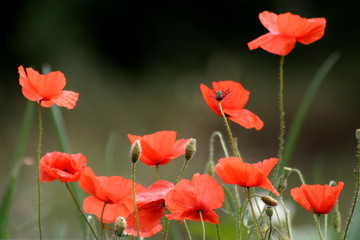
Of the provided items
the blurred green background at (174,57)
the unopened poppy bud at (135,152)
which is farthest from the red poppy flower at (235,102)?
the blurred green background at (174,57)

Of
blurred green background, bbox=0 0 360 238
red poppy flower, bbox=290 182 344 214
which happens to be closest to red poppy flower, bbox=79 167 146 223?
red poppy flower, bbox=290 182 344 214

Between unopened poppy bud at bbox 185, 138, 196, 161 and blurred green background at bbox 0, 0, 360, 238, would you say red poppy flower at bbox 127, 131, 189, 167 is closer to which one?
unopened poppy bud at bbox 185, 138, 196, 161

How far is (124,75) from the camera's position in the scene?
462cm

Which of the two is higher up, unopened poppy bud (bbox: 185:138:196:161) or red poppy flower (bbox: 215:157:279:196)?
unopened poppy bud (bbox: 185:138:196:161)

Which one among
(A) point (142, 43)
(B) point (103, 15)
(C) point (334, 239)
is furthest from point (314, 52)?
(C) point (334, 239)

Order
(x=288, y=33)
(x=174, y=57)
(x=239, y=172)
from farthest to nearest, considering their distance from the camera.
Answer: (x=174, y=57) → (x=288, y=33) → (x=239, y=172)

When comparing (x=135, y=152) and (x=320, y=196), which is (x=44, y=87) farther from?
(x=320, y=196)

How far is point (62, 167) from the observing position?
0.52 meters

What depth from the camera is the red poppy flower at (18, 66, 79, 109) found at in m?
0.51

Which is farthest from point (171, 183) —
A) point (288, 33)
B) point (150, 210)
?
point (288, 33)

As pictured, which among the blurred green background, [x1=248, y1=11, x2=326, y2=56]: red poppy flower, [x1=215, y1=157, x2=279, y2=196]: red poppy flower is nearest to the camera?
[x1=215, y1=157, x2=279, y2=196]: red poppy flower

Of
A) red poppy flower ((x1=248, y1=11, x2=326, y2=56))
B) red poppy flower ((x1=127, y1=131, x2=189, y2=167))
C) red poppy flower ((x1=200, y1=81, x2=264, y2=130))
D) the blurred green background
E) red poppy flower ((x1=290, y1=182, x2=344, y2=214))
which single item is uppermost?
the blurred green background

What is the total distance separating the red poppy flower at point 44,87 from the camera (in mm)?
515

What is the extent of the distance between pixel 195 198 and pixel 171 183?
0.14 ft
